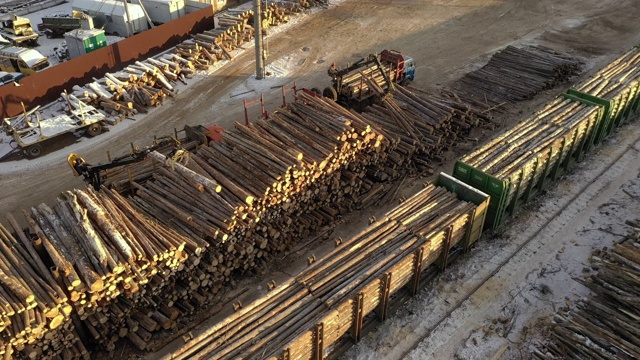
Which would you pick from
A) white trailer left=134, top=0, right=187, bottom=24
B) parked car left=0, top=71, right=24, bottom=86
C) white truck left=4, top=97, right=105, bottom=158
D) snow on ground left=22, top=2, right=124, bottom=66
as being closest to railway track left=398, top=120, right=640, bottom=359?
white truck left=4, top=97, right=105, bottom=158

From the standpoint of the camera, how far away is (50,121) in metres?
23.0

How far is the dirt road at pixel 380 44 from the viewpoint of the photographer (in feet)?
74.2

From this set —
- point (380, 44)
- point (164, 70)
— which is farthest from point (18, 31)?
point (380, 44)

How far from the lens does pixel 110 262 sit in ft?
42.2

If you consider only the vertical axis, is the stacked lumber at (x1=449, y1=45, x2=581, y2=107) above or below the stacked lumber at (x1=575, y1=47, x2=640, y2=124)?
below

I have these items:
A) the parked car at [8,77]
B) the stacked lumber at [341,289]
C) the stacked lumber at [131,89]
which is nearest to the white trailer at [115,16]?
the stacked lumber at [131,89]

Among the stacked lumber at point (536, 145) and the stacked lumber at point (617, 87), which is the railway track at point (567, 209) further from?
the stacked lumber at point (617, 87)

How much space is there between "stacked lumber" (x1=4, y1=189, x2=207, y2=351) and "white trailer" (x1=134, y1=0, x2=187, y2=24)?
24.6 metres

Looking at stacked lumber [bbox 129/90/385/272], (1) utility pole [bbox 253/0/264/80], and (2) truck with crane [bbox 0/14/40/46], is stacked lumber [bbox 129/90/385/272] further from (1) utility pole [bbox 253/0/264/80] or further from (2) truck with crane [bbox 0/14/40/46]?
(2) truck with crane [bbox 0/14/40/46]

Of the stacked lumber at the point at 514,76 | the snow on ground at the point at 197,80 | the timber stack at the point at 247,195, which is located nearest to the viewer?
the timber stack at the point at 247,195

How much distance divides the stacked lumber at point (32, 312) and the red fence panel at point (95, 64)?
14.9 meters

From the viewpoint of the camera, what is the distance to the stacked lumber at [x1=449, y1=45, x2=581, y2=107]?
26562 mm

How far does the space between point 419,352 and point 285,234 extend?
5843 mm

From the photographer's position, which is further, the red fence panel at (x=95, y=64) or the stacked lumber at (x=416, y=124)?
the red fence panel at (x=95, y=64)
